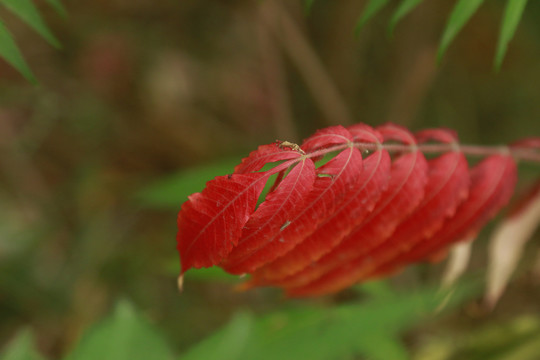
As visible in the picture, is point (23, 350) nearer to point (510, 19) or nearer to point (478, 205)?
point (478, 205)

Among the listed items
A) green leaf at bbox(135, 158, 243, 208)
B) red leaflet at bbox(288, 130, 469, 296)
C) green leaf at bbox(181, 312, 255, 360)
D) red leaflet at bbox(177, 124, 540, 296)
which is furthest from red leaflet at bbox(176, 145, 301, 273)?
green leaf at bbox(135, 158, 243, 208)

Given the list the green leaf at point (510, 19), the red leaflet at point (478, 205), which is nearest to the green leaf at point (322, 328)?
the red leaflet at point (478, 205)

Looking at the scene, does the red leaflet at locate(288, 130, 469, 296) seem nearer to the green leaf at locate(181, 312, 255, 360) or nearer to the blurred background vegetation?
the green leaf at locate(181, 312, 255, 360)

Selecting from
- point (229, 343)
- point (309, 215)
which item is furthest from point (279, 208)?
point (229, 343)

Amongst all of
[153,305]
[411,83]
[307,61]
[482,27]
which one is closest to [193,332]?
[153,305]

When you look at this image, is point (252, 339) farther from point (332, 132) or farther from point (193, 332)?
point (193, 332)

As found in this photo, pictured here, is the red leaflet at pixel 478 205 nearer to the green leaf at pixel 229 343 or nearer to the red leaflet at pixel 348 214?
the red leaflet at pixel 348 214

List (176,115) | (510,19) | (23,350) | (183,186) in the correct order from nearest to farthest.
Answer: (510,19), (23,350), (183,186), (176,115)
